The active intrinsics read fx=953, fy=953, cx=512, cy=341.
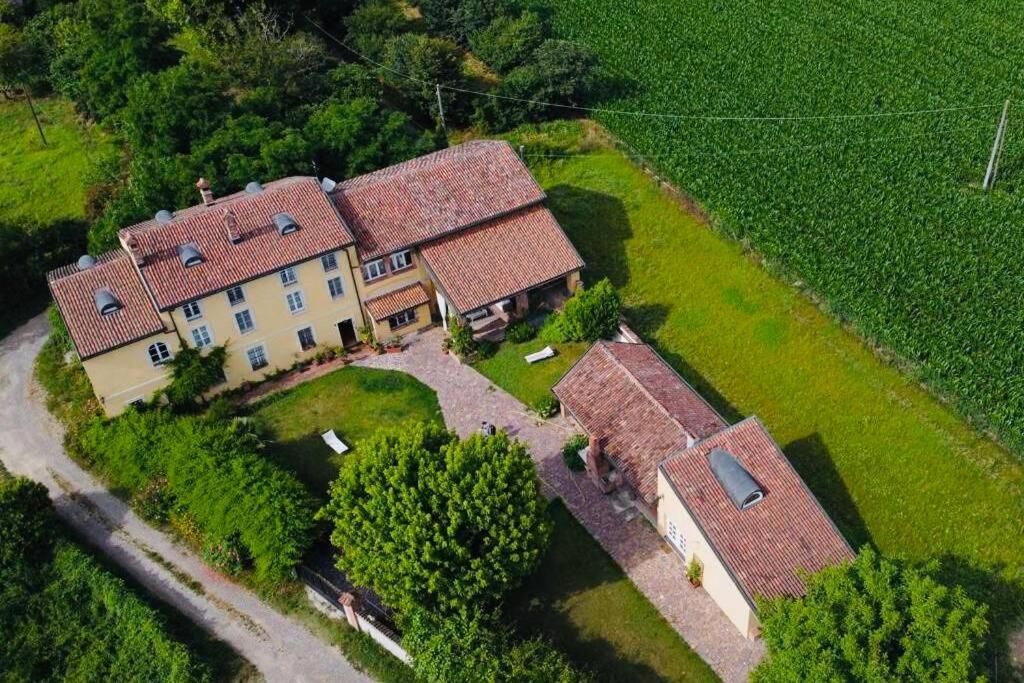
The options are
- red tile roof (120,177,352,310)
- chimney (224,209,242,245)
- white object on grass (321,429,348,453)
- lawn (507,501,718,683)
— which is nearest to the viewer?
lawn (507,501,718,683)

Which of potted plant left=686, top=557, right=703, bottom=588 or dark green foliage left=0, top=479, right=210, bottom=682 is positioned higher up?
dark green foliage left=0, top=479, right=210, bottom=682

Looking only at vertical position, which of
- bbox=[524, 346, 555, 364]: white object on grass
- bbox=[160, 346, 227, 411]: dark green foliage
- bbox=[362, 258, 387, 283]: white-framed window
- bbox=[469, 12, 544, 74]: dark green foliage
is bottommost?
bbox=[524, 346, 555, 364]: white object on grass

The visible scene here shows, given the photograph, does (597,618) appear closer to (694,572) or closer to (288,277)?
(694,572)

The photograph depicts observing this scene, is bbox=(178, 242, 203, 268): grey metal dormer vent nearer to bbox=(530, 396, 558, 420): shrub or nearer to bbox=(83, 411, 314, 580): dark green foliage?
bbox=(83, 411, 314, 580): dark green foliage

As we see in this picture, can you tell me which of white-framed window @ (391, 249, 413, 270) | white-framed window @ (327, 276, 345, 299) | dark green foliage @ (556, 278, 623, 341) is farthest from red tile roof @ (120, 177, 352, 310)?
dark green foliage @ (556, 278, 623, 341)

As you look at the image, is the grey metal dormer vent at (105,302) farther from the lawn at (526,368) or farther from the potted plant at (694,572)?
the potted plant at (694,572)

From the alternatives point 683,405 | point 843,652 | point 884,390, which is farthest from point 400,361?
point 843,652

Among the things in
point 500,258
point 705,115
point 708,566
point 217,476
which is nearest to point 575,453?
point 708,566
